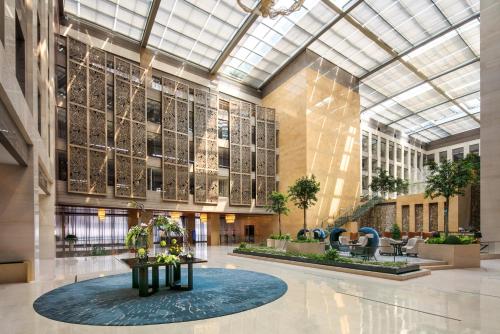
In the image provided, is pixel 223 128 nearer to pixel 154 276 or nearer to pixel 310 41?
pixel 310 41

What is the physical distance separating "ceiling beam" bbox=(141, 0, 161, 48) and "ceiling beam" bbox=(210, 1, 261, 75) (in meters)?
5.82

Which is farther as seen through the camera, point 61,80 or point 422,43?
point 422,43

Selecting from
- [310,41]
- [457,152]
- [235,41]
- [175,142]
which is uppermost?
[310,41]

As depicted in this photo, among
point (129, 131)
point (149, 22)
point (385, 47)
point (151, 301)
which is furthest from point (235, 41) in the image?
point (151, 301)

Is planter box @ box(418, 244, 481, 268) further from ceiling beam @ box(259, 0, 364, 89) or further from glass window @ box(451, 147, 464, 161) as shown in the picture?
glass window @ box(451, 147, 464, 161)

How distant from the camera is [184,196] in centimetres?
2309

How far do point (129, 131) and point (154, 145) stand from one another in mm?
2216

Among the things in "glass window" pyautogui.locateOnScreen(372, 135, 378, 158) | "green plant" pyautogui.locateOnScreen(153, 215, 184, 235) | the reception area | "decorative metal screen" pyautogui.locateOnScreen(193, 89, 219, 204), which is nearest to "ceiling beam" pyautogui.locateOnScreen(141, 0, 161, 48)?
the reception area

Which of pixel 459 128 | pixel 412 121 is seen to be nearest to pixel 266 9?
pixel 412 121

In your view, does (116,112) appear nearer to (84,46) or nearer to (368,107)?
(84,46)

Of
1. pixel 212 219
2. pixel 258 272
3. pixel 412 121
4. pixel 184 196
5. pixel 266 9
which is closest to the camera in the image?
pixel 258 272

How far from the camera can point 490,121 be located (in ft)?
60.7

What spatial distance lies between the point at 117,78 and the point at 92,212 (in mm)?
9700

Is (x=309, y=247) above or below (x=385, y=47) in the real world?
below
